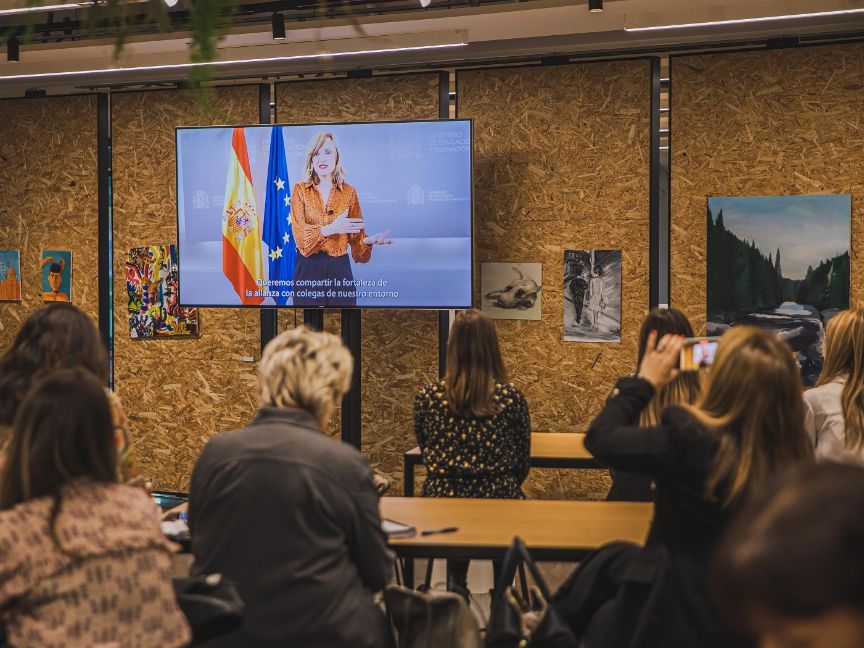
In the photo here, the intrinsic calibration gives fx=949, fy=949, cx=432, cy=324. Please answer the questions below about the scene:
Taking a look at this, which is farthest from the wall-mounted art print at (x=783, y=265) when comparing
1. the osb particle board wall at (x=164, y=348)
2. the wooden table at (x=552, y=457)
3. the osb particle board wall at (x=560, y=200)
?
the osb particle board wall at (x=164, y=348)

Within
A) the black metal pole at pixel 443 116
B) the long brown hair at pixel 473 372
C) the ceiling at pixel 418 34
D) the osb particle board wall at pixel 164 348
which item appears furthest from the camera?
the osb particle board wall at pixel 164 348

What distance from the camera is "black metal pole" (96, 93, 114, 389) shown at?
7.15m

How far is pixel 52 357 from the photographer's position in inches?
113

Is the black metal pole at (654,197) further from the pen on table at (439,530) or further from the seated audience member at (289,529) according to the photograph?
the seated audience member at (289,529)

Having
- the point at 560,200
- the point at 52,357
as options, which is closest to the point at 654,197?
the point at 560,200

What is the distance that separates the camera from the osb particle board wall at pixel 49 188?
7.19 metres

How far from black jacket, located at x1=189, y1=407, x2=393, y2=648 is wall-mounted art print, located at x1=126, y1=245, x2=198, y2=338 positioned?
482 centimetres

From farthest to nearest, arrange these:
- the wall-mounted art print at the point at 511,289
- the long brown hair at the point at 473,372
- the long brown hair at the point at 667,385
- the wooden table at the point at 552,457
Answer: the wall-mounted art print at the point at 511,289 < the wooden table at the point at 552,457 < the long brown hair at the point at 473,372 < the long brown hair at the point at 667,385

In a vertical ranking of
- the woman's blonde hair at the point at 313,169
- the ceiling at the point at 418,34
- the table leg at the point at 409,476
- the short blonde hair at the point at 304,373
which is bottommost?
the table leg at the point at 409,476

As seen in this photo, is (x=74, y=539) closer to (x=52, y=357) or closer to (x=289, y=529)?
(x=289, y=529)

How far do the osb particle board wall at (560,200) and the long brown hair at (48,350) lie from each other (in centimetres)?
378

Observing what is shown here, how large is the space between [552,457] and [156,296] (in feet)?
12.6

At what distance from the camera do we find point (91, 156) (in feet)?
23.5

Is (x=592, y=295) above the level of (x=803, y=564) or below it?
above
